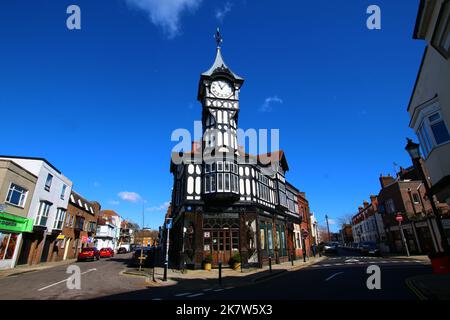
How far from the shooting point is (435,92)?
413 inches

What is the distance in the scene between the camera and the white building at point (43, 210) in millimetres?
24041

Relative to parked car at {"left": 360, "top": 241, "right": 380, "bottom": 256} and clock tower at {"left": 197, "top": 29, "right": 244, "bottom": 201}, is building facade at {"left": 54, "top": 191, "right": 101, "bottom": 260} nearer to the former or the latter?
clock tower at {"left": 197, "top": 29, "right": 244, "bottom": 201}

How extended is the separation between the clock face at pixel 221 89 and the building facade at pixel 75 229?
25.4 m

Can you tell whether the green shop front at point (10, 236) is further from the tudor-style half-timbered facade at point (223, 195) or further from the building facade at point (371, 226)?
the building facade at point (371, 226)

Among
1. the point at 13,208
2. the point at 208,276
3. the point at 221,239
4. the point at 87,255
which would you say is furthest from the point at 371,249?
Result: the point at 13,208

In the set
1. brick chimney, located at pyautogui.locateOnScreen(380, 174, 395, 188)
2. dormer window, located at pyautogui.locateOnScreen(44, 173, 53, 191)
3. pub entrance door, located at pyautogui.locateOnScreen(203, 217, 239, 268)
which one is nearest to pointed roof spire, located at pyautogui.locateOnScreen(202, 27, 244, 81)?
pub entrance door, located at pyautogui.locateOnScreen(203, 217, 239, 268)

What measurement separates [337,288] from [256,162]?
16090mm

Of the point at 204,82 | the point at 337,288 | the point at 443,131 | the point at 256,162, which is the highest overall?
the point at 204,82

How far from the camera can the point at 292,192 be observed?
116 feet

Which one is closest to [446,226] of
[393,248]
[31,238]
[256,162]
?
[393,248]

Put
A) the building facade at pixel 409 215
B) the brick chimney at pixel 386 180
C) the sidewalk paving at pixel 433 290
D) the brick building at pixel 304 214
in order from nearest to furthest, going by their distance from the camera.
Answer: the sidewalk paving at pixel 433 290
the building facade at pixel 409 215
the brick building at pixel 304 214
the brick chimney at pixel 386 180

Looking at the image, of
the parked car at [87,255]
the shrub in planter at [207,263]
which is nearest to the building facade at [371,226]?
the shrub in planter at [207,263]
